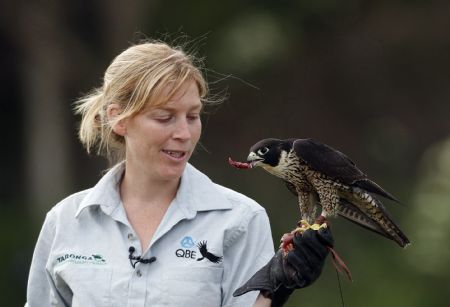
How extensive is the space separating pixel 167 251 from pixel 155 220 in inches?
4.6

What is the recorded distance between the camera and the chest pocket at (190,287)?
3400 mm

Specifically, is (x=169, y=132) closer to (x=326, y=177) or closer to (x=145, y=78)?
(x=145, y=78)

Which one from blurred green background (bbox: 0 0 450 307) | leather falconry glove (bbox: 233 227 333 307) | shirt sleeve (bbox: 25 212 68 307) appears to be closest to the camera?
leather falconry glove (bbox: 233 227 333 307)

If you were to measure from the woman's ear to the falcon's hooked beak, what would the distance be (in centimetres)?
37

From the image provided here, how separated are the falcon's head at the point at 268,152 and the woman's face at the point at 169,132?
17 centimetres

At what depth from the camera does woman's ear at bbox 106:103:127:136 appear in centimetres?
352

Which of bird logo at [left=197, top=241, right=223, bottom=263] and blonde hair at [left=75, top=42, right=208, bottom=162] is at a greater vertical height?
blonde hair at [left=75, top=42, right=208, bottom=162]

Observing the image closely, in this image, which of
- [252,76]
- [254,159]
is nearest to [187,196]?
[254,159]

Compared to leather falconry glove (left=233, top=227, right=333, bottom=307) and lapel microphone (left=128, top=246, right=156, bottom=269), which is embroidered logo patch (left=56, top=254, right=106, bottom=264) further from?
leather falconry glove (left=233, top=227, right=333, bottom=307)

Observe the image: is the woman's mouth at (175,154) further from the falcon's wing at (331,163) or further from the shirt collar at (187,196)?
the falcon's wing at (331,163)

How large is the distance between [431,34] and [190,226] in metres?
11.6

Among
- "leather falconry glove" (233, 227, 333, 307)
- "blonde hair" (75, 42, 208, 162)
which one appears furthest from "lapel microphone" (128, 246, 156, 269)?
"blonde hair" (75, 42, 208, 162)

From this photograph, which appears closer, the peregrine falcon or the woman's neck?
the peregrine falcon

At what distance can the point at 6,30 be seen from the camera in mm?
14148
